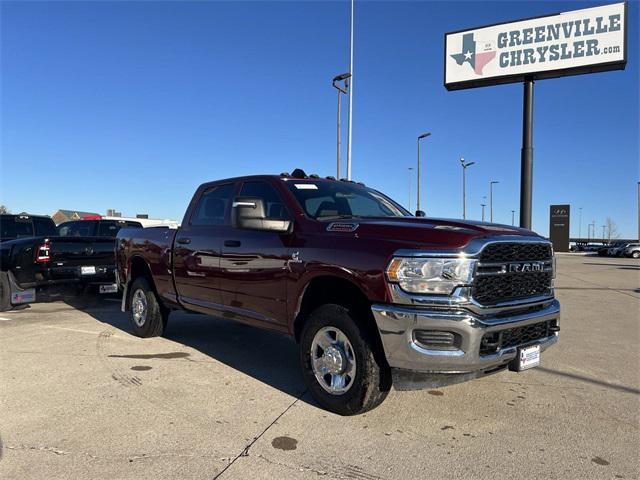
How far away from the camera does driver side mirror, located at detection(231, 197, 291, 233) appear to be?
14.1ft

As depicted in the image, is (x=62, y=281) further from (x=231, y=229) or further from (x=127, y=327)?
(x=231, y=229)

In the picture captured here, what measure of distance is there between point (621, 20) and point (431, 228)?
13375 mm

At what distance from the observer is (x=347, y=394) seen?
3775 mm

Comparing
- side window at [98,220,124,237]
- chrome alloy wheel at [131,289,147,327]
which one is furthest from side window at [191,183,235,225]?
side window at [98,220,124,237]

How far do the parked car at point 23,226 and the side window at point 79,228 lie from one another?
0.90m

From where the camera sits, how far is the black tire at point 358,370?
363 centimetres

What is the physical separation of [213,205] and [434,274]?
3099mm

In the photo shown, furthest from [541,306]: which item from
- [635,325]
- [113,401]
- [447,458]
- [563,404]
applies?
[635,325]

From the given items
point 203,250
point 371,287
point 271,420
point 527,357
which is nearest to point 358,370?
point 371,287

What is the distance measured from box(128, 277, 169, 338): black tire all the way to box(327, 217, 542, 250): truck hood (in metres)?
3.39

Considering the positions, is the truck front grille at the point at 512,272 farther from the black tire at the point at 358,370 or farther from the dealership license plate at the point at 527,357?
the black tire at the point at 358,370

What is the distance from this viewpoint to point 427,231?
3510 millimetres

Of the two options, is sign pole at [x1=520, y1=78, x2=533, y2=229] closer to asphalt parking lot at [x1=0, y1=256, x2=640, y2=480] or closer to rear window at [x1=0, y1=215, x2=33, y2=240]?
asphalt parking lot at [x1=0, y1=256, x2=640, y2=480]

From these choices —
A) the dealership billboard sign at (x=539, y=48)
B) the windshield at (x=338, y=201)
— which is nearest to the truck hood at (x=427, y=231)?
the windshield at (x=338, y=201)
